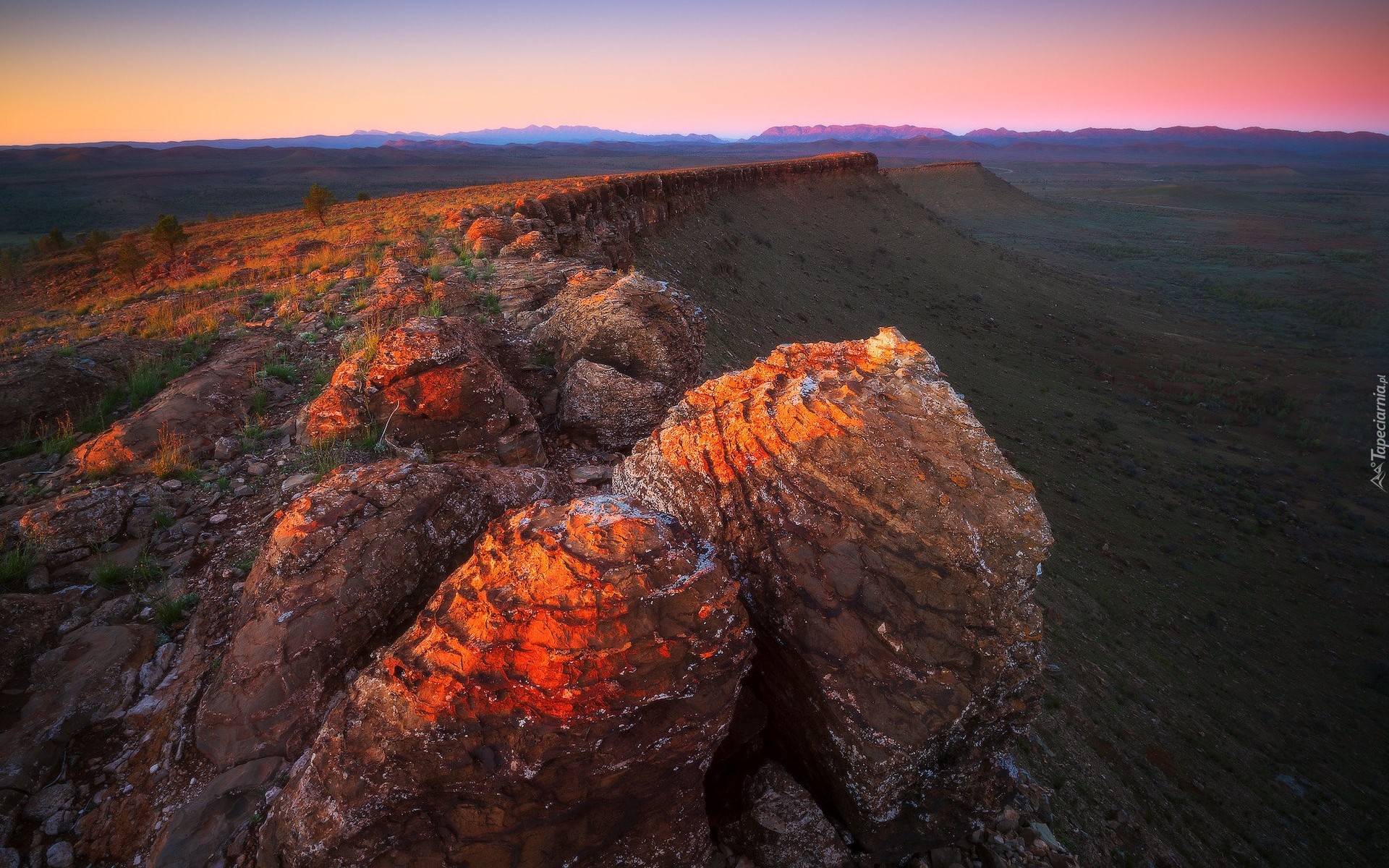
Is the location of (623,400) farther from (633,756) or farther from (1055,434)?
(1055,434)

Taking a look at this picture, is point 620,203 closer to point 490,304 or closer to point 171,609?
point 490,304

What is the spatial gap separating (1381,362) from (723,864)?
4380 centimetres

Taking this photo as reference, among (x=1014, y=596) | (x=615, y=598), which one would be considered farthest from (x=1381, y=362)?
(x=615, y=598)

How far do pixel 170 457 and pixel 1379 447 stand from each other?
3384cm

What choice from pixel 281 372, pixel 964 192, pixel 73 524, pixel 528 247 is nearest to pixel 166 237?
pixel 528 247

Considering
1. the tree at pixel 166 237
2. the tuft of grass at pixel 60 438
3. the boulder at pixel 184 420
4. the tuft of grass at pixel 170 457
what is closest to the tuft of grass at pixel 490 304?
the boulder at pixel 184 420

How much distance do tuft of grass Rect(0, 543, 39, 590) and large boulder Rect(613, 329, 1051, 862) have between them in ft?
14.4

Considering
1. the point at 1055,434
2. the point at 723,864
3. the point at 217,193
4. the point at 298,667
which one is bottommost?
the point at 1055,434

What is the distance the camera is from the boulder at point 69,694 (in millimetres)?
3000

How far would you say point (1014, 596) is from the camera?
3.31 metres

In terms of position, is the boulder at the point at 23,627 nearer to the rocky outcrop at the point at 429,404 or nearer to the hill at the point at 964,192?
the rocky outcrop at the point at 429,404

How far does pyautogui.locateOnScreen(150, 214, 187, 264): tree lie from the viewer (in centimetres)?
2183

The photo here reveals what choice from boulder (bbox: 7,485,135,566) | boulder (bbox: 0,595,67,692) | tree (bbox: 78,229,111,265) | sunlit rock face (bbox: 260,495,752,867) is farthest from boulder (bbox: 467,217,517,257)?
tree (bbox: 78,229,111,265)

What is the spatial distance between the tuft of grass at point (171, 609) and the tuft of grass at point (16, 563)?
3.15 feet
